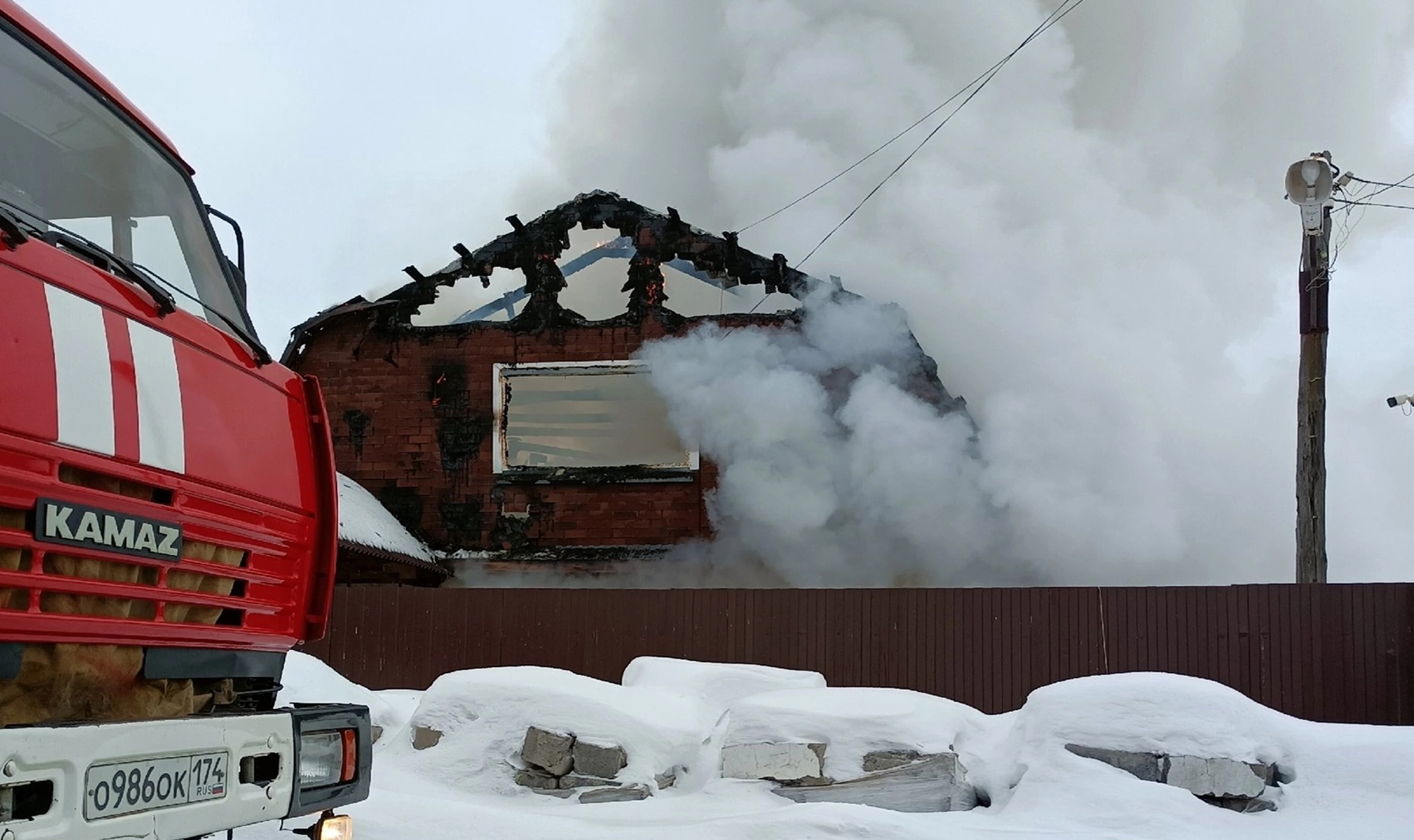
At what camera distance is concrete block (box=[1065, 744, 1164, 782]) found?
21.9 feet

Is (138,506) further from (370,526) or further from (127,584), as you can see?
(370,526)

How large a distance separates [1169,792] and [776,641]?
741 centimetres

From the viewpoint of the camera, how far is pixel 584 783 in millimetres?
7527

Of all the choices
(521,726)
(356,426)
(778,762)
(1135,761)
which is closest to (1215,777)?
(1135,761)

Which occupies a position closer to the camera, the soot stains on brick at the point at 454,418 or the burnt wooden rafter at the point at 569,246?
the burnt wooden rafter at the point at 569,246

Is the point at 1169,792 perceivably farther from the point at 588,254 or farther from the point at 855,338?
the point at 588,254

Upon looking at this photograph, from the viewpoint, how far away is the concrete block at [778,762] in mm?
7293

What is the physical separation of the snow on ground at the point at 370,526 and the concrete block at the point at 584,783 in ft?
30.0

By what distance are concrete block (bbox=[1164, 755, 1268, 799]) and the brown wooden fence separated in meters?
6.45

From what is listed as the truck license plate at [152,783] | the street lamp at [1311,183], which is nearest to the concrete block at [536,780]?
the truck license plate at [152,783]

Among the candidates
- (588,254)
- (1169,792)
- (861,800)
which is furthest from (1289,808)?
(588,254)

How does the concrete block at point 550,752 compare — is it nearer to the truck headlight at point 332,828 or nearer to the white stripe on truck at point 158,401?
the truck headlight at point 332,828

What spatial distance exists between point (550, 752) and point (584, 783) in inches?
11.4

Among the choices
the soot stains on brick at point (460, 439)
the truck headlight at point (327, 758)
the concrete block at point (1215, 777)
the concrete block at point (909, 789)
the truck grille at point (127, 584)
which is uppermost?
the soot stains on brick at point (460, 439)
